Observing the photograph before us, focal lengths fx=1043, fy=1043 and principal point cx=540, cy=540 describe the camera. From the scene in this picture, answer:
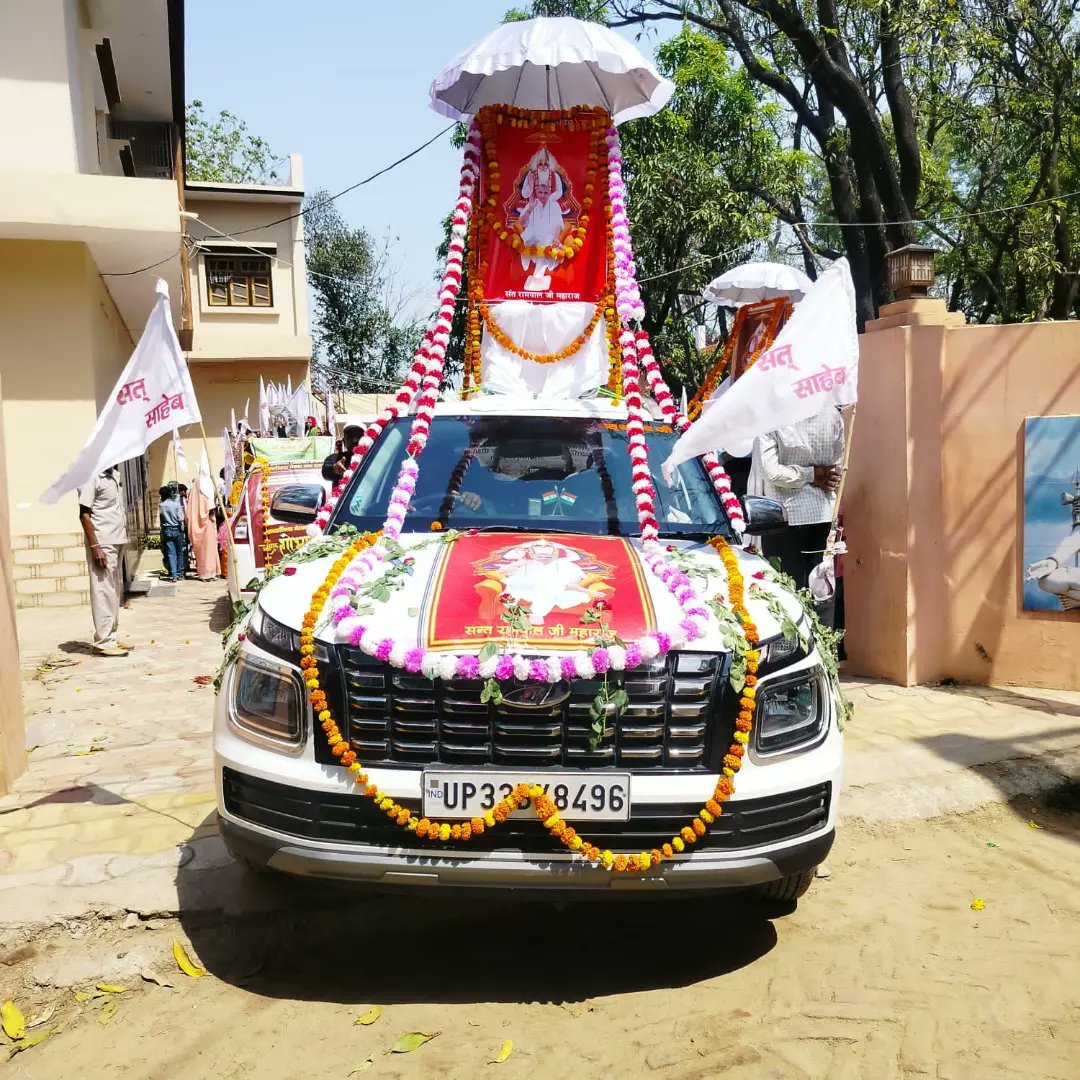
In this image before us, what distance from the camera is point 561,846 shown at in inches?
117

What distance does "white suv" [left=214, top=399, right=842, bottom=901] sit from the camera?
2977 mm

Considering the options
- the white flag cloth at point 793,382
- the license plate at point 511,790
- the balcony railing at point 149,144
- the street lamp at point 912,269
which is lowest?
the license plate at point 511,790

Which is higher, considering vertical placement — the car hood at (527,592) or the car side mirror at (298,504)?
the car side mirror at (298,504)

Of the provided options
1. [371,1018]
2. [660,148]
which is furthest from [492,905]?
[660,148]

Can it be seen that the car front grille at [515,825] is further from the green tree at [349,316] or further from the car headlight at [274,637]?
the green tree at [349,316]

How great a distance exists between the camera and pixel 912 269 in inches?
268

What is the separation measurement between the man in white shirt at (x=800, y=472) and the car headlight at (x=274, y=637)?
4.31 m

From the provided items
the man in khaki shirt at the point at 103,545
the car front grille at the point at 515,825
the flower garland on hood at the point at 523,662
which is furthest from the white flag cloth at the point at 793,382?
the man in khaki shirt at the point at 103,545

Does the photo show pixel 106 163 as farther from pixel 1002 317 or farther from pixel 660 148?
pixel 1002 317

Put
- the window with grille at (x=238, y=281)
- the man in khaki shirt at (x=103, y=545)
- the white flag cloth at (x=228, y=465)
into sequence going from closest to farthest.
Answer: the man in khaki shirt at (x=103, y=545) < the white flag cloth at (x=228, y=465) < the window with grille at (x=238, y=281)

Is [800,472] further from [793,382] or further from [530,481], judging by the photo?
[530,481]

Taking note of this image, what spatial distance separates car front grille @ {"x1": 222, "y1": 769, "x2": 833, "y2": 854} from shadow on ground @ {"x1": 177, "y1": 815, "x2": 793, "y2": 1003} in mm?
193

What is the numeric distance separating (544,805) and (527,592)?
2.32 ft

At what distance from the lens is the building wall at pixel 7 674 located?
4.84m
